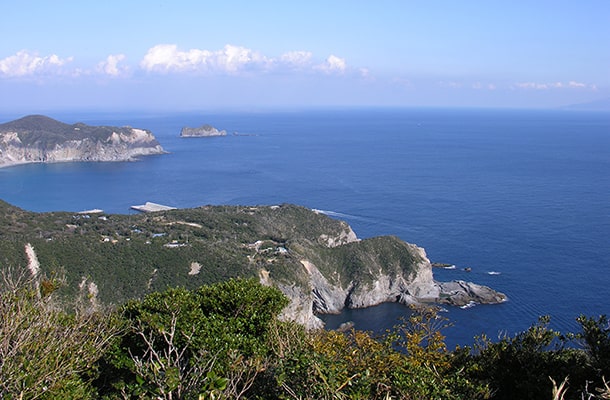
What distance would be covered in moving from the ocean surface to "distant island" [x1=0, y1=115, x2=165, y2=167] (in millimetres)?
7624

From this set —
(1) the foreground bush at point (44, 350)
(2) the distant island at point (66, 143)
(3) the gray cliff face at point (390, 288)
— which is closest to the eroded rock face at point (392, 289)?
(3) the gray cliff face at point (390, 288)

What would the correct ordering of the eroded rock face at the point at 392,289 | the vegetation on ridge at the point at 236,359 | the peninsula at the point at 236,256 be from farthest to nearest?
1. the eroded rock face at the point at 392,289
2. the peninsula at the point at 236,256
3. the vegetation on ridge at the point at 236,359

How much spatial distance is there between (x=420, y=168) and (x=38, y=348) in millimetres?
105837

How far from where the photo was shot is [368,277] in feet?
163

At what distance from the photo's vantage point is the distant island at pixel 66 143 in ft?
440

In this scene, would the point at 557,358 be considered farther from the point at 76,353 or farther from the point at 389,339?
the point at 76,353

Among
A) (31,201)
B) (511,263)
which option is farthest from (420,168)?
(31,201)

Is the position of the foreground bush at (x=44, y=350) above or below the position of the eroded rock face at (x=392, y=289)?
above

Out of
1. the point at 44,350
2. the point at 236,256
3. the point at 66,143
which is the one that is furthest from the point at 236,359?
the point at 66,143

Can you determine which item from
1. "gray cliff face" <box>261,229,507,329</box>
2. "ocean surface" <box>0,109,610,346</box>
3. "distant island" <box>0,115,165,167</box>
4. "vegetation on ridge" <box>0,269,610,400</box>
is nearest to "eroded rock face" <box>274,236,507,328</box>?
"gray cliff face" <box>261,229,507,329</box>

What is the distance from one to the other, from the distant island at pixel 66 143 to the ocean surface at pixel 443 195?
7.62 m

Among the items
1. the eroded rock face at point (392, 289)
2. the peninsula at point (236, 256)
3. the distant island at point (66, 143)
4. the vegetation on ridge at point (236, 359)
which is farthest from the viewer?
the distant island at point (66, 143)

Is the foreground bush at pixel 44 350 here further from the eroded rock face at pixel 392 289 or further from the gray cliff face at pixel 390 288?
the eroded rock face at pixel 392 289

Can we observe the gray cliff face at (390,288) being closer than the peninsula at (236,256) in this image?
No
